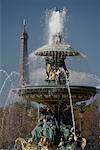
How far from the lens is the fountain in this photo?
18594mm

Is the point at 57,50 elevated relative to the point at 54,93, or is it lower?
elevated

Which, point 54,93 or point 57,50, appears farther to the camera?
point 57,50

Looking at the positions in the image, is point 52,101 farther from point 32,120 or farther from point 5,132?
point 5,132

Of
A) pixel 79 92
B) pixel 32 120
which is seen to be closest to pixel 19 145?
pixel 79 92

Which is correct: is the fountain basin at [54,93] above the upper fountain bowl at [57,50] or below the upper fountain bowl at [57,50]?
below

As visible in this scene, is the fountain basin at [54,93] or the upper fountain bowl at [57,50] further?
the upper fountain bowl at [57,50]

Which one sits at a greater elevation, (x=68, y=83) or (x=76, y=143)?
(x=68, y=83)

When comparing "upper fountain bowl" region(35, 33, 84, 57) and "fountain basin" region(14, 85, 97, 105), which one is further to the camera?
"upper fountain bowl" region(35, 33, 84, 57)

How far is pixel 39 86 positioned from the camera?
60.9 ft

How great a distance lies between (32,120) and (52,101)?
26713 mm

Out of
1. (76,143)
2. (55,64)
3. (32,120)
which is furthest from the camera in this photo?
(32,120)

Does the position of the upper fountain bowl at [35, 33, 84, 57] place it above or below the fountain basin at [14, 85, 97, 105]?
above

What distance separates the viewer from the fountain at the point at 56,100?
61.0 ft

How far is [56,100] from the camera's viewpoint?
1911cm
